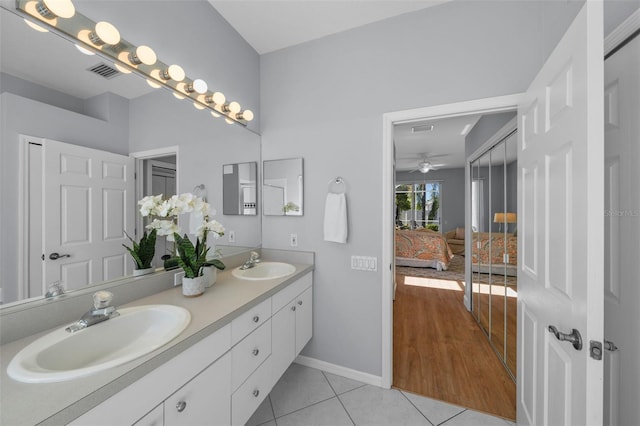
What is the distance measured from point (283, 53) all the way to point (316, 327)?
2416 mm

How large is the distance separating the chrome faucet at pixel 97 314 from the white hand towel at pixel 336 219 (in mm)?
1311

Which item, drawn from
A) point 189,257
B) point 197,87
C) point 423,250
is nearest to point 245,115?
point 197,87

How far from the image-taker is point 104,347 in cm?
96

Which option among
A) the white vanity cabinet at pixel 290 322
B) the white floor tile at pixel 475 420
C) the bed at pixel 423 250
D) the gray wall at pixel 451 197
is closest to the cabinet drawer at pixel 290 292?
the white vanity cabinet at pixel 290 322

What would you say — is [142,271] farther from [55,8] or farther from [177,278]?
[55,8]

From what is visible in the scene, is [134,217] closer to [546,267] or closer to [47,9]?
[47,9]

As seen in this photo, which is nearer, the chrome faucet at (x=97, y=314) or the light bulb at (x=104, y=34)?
the chrome faucet at (x=97, y=314)

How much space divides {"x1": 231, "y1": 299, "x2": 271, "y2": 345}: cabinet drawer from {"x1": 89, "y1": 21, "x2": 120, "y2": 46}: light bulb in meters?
1.45

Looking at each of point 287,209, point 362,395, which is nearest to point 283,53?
point 287,209

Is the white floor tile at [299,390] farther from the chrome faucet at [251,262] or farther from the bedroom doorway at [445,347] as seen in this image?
the chrome faucet at [251,262]

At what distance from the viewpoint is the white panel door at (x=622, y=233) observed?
0.89 meters

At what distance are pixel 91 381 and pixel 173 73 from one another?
154cm

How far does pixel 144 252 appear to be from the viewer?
1304mm

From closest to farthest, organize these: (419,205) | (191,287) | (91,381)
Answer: (91,381) → (191,287) → (419,205)
